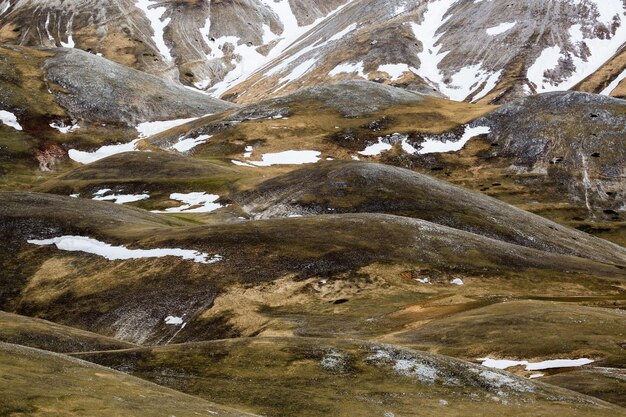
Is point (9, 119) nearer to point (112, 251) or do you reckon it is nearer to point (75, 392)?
point (112, 251)

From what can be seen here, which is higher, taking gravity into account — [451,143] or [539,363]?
[539,363]

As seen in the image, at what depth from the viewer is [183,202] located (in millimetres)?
122000

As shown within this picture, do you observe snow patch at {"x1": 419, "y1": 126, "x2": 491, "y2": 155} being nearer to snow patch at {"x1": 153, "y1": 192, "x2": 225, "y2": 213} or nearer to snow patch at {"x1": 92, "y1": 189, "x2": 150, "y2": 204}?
snow patch at {"x1": 153, "y1": 192, "x2": 225, "y2": 213}

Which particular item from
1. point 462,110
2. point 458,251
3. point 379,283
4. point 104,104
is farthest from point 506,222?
point 104,104

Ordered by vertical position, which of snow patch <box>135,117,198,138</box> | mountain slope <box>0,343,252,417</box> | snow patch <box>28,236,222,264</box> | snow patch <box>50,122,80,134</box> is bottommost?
snow patch <box>28,236,222,264</box>

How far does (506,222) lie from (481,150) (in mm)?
69585

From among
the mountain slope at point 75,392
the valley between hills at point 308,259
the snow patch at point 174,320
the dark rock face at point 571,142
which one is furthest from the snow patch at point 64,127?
the mountain slope at point 75,392

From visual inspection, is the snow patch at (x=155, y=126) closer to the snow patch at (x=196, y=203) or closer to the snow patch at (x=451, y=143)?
the snow patch at (x=451, y=143)

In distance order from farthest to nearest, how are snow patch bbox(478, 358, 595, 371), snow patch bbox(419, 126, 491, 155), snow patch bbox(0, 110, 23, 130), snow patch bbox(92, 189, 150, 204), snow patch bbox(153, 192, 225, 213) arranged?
snow patch bbox(419, 126, 491, 155), snow patch bbox(0, 110, 23, 130), snow patch bbox(92, 189, 150, 204), snow patch bbox(153, 192, 225, 213), snow patch bbox(478, 358, 595, 371)

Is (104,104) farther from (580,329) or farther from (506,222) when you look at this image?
(580,329)

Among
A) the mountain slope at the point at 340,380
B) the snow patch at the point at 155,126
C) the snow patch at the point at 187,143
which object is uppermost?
the mountain slope at the point at 340,380

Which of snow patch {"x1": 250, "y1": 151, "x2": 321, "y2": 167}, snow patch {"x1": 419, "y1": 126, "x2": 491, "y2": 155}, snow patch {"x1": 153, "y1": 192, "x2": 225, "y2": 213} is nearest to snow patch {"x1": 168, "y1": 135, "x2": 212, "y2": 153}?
snow patch {"x1": 250, "y1": 151, "x2": 321, "y2": 167}

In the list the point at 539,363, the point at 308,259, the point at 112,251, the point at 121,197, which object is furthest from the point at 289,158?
the point at 539,363

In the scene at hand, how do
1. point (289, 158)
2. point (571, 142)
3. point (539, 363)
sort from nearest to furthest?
point (539, 363) → point (289, 158) → point (571, 142)
